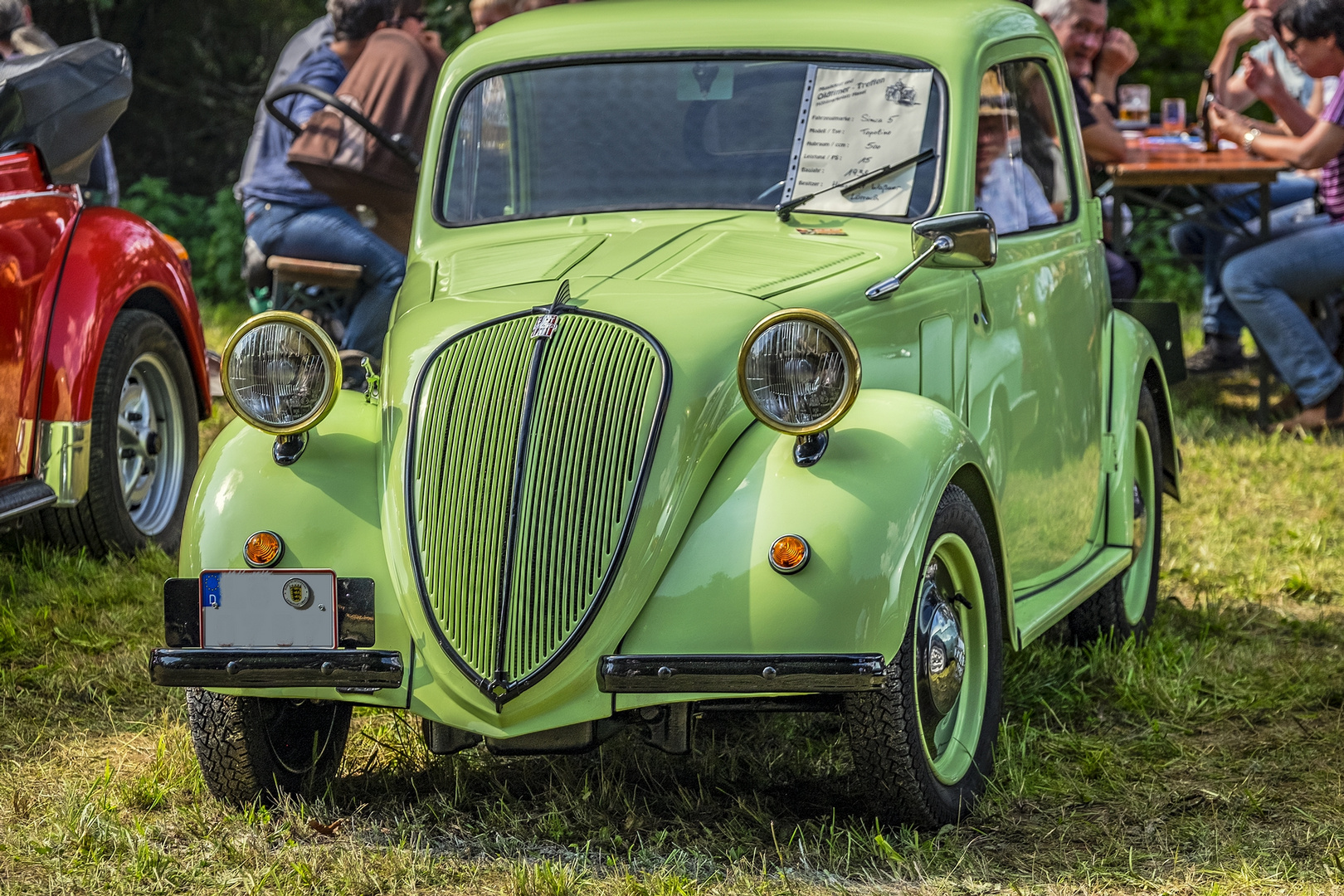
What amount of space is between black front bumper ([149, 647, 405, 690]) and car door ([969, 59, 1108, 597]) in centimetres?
148

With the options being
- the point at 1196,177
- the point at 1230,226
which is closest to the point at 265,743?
the point at 1196,177

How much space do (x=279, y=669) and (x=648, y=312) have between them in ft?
3.30

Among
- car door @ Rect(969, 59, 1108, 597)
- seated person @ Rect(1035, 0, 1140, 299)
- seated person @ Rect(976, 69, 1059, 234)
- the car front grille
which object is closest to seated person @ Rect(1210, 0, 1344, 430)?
seated person @ Rect(1035, 0, 1140, 299)

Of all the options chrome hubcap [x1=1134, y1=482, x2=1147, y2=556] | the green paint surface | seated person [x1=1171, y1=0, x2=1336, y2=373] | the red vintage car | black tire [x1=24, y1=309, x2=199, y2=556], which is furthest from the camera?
seated person [x1=1171, y1=0, x2=1336, y2=373]

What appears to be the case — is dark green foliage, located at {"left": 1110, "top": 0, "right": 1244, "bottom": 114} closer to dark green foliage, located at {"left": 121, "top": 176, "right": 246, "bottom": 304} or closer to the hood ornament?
dark green foliage, located at {"left": 121, "top": 176, "right": 246, "bottom": 304}

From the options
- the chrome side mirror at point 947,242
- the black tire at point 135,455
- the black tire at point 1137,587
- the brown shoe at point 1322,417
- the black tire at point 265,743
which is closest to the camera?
the black tire at point 265,743

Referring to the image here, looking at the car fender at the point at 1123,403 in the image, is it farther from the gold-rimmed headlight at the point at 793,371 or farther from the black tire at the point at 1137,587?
the gold-rimmed headlight at the point at 793,371

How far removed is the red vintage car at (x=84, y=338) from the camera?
4.94 metres

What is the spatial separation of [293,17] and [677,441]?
491 inches

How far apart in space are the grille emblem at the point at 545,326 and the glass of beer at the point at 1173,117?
816cm

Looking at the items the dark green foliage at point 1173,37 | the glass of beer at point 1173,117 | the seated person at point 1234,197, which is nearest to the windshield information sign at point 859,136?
the seated person at point 1234,197

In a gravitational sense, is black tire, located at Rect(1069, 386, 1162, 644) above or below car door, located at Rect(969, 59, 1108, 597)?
below

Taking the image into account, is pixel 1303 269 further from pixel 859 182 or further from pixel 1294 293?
pixel 859 182

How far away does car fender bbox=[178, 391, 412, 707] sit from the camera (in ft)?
10.2
